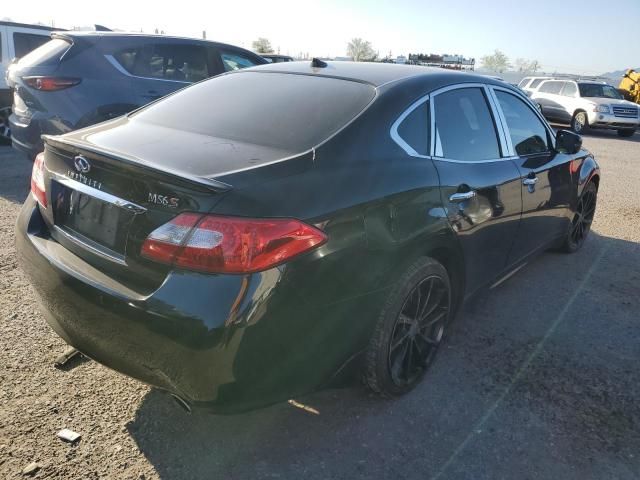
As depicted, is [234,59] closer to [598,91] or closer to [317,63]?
[317,63]

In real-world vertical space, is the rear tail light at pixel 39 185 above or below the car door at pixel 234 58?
below

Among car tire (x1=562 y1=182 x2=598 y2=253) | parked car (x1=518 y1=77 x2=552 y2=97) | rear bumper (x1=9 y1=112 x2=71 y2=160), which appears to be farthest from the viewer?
parked car (x1=518 y1=77 x2=552 y2=97)

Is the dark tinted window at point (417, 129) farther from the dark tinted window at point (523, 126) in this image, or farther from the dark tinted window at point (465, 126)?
the dark tinted window at point (523, 126)

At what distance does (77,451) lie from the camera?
2.25 meters

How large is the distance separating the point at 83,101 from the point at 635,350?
18.5ft

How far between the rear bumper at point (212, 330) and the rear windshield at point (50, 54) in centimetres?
445

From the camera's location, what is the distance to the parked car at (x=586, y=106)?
659 inches

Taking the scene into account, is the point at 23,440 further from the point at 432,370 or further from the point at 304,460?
the point at 432,370

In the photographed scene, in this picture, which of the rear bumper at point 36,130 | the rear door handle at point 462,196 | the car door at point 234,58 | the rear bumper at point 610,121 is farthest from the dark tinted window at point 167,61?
the rear bumper at point 610,121

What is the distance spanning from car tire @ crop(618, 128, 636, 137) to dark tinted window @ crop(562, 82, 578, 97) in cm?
197

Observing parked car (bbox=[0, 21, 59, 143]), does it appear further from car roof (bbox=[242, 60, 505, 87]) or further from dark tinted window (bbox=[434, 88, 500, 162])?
dark tinted window (bbox=[434, 88, 500, 162])

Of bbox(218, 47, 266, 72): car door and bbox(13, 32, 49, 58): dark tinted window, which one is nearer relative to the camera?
bbox(218, 47, 266, 72): car door

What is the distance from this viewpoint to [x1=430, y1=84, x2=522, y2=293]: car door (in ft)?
9.16

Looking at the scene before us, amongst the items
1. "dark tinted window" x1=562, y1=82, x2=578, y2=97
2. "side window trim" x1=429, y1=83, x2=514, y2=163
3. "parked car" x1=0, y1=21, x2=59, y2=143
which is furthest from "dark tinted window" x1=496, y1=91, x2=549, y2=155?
"dark tinted window" x1=562, y1=82, x2=578, y2=97
